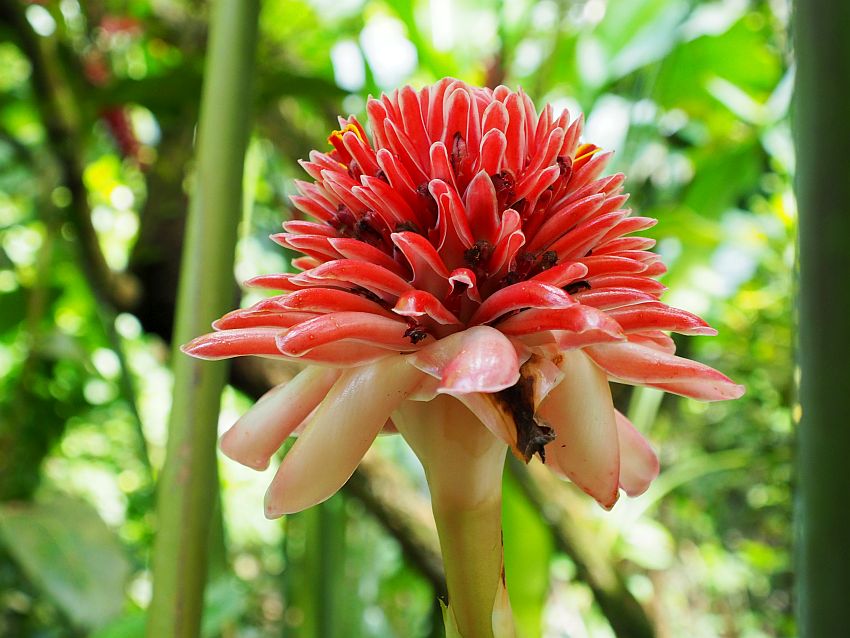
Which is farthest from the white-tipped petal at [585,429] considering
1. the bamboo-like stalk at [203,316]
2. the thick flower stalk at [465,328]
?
the bamboo-like stalk at [203,316]

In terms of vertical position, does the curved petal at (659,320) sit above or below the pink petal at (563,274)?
below

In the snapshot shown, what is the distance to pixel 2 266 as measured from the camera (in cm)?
73

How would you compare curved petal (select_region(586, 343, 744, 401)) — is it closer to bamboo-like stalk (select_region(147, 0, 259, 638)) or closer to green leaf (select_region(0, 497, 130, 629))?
bamboo-like stalk (select_region(147, 0, 259, 638))

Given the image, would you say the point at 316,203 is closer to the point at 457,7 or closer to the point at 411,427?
the point at 411,427

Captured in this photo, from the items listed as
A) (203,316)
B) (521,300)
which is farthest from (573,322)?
(203,316)

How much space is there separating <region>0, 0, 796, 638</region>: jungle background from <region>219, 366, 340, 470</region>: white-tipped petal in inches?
10.5

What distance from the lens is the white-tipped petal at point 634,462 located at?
22 centimetres

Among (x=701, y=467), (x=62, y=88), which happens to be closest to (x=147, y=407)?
(x=62, y=88)

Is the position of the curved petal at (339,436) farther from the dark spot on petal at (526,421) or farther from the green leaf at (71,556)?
the green leaf at (71,556)

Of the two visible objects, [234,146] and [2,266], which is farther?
[2,266]

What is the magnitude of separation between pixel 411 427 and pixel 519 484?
0.40m

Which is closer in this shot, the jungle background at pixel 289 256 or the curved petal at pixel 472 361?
the curved petal at pixel 472 361

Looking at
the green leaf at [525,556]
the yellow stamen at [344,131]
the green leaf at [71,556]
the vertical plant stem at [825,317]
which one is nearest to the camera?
the vertical plant stem at [825,317]

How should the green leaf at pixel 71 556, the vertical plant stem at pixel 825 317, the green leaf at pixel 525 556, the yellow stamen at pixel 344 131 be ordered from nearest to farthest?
the vertical plant stem at pixel 825 317 → the yellow stamen at pixel 344 131 → the green leaf at pixel 71 556 → the green leaf at pixel 525 556
